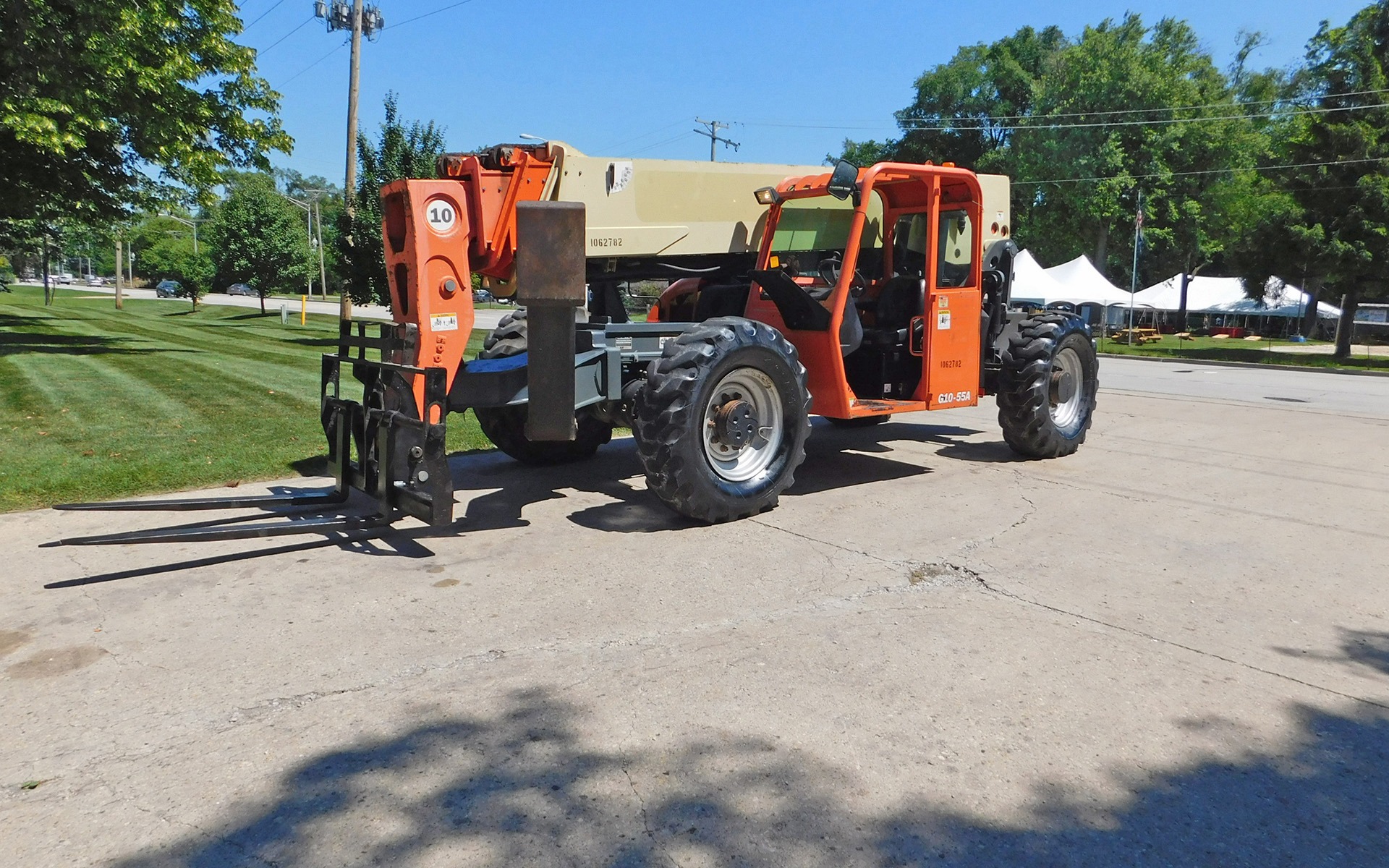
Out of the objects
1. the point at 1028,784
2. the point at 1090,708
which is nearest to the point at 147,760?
the point at 1028,784

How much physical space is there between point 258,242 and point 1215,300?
4274cm

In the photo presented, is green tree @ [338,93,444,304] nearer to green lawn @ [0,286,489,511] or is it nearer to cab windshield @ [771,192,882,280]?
green lawn @ [0,286,489,511]

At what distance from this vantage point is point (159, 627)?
4.84 metres

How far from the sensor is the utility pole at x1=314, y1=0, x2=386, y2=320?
24.7 metres

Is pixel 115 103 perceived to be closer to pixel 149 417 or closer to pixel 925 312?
pixel 149 417

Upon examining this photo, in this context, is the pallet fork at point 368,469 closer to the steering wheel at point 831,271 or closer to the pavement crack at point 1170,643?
the pavement crack at point 1170,643

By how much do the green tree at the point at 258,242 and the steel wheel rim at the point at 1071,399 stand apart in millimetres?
34450

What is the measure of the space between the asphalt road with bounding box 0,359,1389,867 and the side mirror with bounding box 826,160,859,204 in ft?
7.99

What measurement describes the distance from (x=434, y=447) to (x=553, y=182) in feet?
7.35

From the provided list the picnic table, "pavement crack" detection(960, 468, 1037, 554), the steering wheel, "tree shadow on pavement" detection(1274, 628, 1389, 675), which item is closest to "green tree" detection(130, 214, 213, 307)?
the picnic table

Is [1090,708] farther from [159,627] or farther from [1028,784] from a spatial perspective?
[159,627]

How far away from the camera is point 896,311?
8922mm

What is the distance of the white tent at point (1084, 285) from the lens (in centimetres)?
3681


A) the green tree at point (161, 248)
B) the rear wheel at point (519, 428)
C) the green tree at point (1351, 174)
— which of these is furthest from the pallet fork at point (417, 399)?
the green tree at point (161, 248)
